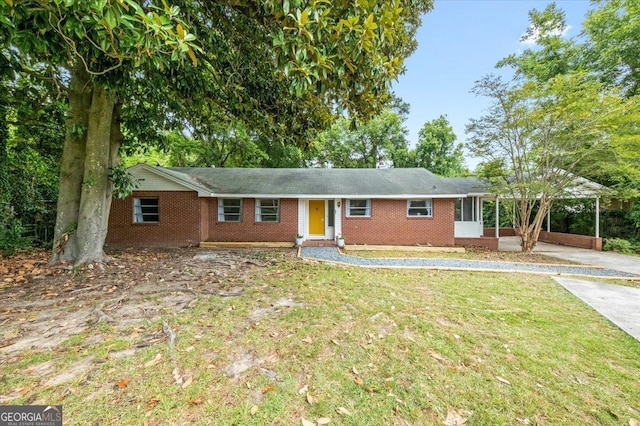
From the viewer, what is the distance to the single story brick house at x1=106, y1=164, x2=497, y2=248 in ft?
37.6

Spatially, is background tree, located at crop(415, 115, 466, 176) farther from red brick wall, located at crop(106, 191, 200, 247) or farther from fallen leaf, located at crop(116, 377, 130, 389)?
fallen leaf, located at crop(116, 377, 130, 389)

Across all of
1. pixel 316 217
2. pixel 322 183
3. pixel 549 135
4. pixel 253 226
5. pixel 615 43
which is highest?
pixel 615 43

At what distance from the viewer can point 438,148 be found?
2350 centimetres

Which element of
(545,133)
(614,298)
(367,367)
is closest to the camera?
(367,367)

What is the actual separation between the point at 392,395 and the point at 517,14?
1546cm

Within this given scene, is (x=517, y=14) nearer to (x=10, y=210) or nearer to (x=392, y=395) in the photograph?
(x=392, y=395)

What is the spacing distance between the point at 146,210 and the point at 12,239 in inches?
157

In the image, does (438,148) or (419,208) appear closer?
(419,208)

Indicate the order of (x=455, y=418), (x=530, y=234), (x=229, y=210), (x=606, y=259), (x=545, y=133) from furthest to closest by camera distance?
(x=229, y=210)
(x=530, y=234)
(x=606, y=259)
(x=545, y=133)
(x=455, y=418)

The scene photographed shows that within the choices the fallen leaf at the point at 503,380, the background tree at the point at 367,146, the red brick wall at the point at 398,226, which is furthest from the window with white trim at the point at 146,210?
the background tree at the point at 367,146

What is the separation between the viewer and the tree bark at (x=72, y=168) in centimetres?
654

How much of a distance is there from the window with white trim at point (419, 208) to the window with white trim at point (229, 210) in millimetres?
7996

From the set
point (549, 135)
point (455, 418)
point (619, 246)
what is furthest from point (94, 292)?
point (619, 246)

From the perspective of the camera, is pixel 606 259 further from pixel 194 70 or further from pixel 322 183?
pixel 194 70
